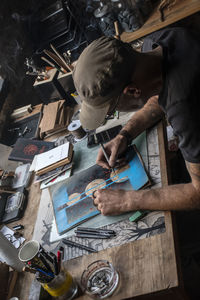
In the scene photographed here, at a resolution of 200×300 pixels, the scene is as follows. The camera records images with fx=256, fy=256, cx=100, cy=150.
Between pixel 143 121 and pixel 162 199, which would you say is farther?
pixel 143 121

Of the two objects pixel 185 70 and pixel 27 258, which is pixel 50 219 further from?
pixel 185 70

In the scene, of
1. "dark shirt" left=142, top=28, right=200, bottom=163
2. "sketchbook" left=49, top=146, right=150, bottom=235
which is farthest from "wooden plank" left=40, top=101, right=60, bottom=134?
"dark shirt" left=142, top=28, right=200, bottom=163

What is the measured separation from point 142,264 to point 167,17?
2098 mm

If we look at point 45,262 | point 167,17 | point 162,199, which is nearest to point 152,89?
point 162,199

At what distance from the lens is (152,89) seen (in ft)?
3.60

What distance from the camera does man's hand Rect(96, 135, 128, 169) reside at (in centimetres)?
132

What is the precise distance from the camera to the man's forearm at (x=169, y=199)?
1.02 metres

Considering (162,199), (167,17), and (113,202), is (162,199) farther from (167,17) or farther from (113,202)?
(167,17)

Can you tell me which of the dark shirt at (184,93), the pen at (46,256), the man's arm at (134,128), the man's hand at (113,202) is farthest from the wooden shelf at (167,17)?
the pen at (46,256)

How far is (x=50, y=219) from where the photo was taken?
4.24 ft

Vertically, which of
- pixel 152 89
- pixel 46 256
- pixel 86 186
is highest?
pixel 152 89

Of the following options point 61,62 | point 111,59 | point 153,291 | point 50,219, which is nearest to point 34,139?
point 61,62

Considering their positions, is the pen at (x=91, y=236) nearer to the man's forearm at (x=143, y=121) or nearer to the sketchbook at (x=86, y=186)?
the sketchbook at (x=86, y=186)

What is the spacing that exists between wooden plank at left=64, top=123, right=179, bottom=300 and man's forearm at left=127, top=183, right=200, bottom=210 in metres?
0.05
